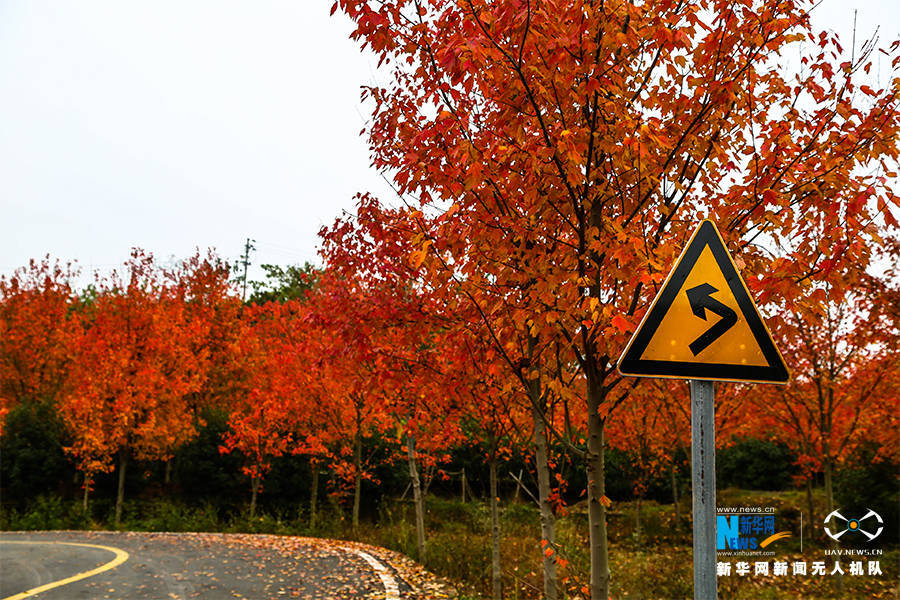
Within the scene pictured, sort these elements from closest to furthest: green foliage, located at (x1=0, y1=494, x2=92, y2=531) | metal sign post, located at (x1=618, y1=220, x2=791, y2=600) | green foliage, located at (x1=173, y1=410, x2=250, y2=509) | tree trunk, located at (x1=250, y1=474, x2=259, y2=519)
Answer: metal sign post, located at (x1=618, y1=220, x2=791, y2=600) → green foliage, located at (x1=0, y1=494, x2=92, y2=531) → tree trunk, located at (x1=250, y1=474, x2=259, y2=519) → green foliage, located at (x1=173, y1=410, x2=250, y2=509)

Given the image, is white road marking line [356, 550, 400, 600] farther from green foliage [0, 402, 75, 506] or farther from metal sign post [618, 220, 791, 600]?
green foliage [0, 402, 75, 506]

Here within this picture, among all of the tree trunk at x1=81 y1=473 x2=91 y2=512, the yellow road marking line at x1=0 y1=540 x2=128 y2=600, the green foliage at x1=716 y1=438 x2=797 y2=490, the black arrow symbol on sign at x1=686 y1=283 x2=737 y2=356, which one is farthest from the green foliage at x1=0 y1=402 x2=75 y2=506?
the green foliage at x1=716 y1=438 x2=797 y2=490

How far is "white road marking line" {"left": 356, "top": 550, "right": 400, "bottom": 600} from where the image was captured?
9034 millimetres

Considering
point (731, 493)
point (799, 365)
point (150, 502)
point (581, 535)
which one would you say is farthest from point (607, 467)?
point (150, 502)

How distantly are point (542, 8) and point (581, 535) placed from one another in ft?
52.7

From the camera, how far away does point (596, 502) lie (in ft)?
12.7

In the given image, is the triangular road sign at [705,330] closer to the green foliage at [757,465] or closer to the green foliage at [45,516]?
the green foliage at [45,516]

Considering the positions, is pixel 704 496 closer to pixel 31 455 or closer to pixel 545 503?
pixel 545 503

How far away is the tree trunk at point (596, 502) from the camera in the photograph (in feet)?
12.4

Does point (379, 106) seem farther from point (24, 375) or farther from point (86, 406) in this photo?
point (24, 375)

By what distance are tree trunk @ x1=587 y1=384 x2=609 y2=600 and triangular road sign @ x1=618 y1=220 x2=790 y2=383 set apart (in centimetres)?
141

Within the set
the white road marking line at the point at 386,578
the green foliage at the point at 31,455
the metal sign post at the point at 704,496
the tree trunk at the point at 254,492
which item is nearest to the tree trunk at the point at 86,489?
the green foliage at the point at 31,455

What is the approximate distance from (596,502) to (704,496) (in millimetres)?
1601

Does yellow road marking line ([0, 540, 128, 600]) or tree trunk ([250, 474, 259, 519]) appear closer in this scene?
yellow road marking line ([0, 540, 128, 600])
